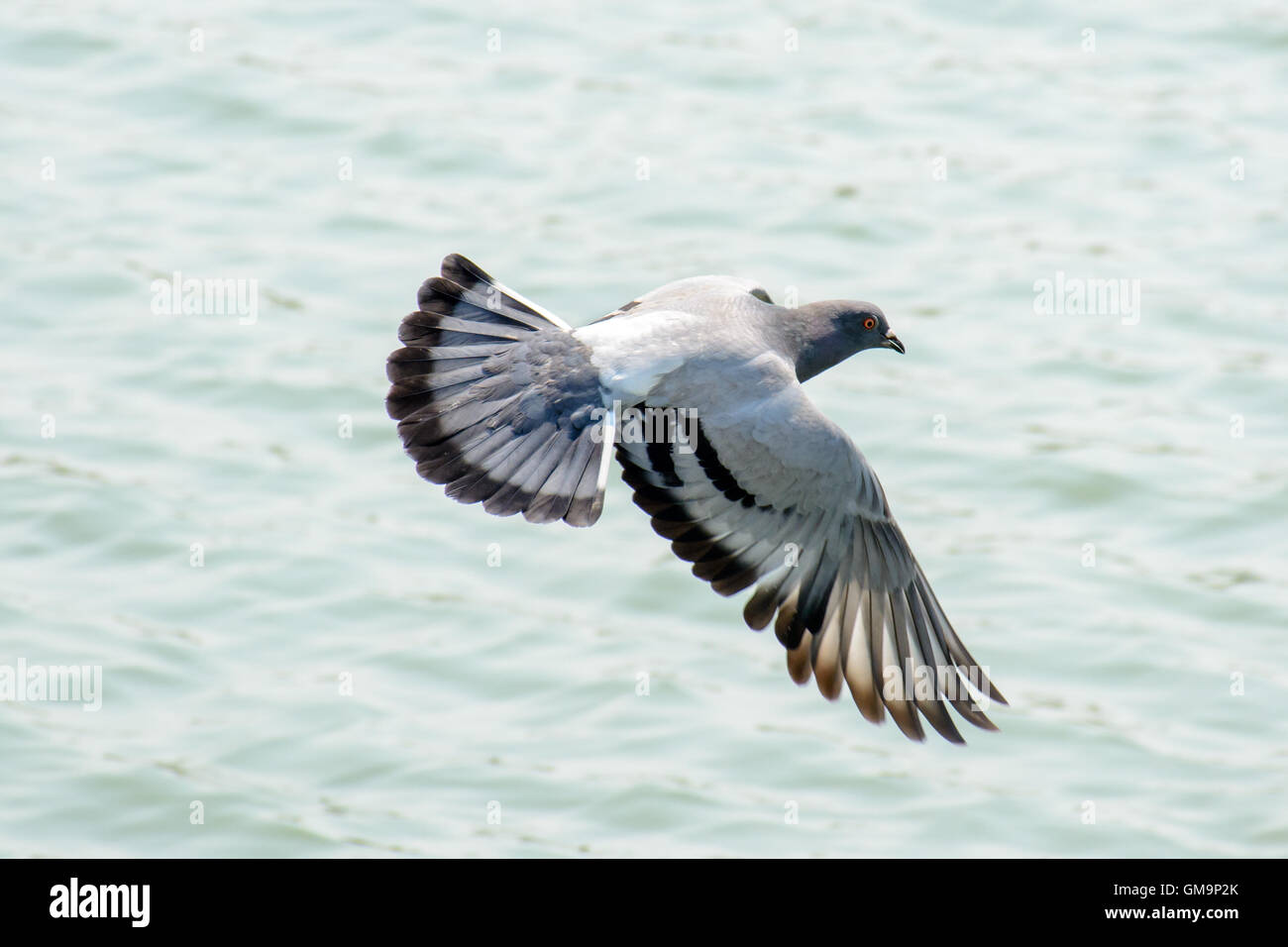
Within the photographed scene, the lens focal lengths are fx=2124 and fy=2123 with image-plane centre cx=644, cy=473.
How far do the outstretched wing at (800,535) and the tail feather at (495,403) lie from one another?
390 mm

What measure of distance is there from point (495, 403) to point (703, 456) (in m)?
0.93

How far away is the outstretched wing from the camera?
9.09 metres

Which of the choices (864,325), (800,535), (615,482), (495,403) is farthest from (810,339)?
(615,482)

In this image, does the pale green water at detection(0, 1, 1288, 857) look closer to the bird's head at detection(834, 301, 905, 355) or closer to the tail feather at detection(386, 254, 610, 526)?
the bird's head at detection(834, 301, 905, 355)

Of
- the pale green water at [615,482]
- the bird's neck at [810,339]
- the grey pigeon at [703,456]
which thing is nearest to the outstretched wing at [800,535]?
the grey pigeon at [703,456]

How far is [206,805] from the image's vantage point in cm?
1330

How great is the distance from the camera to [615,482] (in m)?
15.6

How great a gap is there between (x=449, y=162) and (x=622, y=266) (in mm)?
2496

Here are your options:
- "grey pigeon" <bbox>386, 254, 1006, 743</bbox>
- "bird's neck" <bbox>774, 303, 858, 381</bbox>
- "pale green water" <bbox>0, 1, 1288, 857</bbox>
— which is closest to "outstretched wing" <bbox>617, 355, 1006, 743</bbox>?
"grey pigeon" <bbox>386, 254, 1006, 743</bbox>

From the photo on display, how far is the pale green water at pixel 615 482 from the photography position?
535 inches

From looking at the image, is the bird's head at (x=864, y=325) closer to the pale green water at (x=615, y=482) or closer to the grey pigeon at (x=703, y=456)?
the grey pigeon at (x=703, y=456)

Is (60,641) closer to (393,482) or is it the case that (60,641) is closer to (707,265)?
(393,482)

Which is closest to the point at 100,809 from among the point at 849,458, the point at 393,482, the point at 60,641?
the point at 60,641

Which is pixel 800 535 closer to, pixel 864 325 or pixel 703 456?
pixel 703 456
